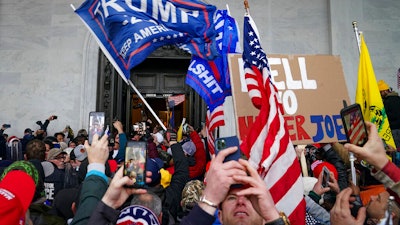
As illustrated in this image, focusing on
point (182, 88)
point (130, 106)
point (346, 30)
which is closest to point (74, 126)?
point (130, 106)

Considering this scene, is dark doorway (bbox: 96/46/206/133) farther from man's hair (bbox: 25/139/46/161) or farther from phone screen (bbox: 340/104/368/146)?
phone screen (bbox: 340/104/368/146)

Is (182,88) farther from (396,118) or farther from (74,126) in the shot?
(396,118)

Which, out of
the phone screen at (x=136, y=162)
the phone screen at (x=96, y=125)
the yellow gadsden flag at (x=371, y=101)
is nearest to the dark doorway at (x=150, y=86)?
the yellow gadsden flag at (x=371, y=101)

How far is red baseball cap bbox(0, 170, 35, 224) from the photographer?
1.97 m

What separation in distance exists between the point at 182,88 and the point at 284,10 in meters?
4.40

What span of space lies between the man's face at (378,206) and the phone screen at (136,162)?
147cm

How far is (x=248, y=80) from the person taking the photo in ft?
12.2

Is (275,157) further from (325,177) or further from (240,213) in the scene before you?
(240,213)

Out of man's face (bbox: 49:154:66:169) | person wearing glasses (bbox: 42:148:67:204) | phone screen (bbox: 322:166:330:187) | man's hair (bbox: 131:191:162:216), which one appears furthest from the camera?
man's face (bbox: 49:154:66:169)

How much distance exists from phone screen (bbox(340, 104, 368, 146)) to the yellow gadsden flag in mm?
2324

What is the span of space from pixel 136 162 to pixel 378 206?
1535mm

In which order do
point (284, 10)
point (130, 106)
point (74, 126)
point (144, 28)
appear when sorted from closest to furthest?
point (144, 28) < point (74, 126) < point (284, 10) < point (130, 106)

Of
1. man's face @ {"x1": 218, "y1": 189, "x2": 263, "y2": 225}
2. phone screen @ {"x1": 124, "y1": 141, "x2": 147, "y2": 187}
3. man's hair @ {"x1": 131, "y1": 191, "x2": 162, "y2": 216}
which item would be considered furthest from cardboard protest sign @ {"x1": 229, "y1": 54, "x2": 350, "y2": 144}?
phone screen @ {"x1": 124, "y1": 141, "x2": 147, "y2": 187}

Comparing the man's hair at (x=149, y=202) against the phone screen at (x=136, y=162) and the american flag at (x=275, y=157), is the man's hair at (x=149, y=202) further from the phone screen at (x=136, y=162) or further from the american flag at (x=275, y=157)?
the american flag at (x=275, y=157)
